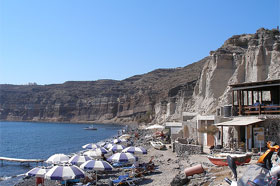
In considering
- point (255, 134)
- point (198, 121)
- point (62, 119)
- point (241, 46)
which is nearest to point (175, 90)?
point (241, 46)

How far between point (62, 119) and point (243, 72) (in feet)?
519

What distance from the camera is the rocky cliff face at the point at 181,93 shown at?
35.7 m

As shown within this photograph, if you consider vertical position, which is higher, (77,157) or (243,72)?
(243,72)

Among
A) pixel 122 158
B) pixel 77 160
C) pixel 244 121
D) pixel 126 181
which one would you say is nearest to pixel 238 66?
pixel 244 121

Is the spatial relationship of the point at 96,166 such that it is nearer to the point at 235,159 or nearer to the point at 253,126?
the point at 235,159

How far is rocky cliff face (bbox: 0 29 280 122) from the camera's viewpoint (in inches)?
1406

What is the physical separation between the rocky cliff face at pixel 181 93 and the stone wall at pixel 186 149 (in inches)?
492

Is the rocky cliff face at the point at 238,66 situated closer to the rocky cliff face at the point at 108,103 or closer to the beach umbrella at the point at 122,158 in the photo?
the beach umbrella at the point at 122,158

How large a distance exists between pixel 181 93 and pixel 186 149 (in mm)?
55315

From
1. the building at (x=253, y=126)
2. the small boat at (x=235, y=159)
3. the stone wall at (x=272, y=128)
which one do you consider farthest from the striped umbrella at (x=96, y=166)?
the stone wall at (x=272, y=128)

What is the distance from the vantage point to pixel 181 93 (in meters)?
78.5

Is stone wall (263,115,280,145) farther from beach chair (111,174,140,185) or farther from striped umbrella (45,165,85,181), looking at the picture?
striped umbrella (45,165,85,181)

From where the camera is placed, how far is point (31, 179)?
73.9 ft

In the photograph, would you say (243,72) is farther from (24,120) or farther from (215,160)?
(24,120)
